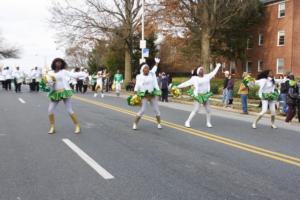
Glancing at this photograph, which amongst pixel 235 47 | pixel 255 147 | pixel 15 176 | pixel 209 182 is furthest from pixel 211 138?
pixel 235 47

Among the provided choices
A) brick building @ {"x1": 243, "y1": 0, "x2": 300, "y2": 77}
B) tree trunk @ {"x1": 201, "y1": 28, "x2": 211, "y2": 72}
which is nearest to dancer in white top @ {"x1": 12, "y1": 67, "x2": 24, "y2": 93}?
tree trunk @ {"x1": 201, "y1": 28, "x2": 211, "y2": 72}

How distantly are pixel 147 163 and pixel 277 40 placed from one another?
4017cm

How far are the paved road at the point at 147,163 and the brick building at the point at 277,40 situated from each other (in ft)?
105

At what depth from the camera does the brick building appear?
42.8 metres

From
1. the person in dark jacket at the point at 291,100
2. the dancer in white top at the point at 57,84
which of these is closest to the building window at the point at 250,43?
the person in dark jacket at the point at 291,100

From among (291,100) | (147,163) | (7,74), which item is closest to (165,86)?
(291,100)

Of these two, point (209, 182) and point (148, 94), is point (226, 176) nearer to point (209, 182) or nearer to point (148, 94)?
point (209, 182)

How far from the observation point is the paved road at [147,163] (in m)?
6.12

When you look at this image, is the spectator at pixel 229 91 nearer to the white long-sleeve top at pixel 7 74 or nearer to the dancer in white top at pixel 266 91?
the dancer in white top at pixel 266 91

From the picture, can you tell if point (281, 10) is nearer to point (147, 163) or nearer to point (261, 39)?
point (261, 39)

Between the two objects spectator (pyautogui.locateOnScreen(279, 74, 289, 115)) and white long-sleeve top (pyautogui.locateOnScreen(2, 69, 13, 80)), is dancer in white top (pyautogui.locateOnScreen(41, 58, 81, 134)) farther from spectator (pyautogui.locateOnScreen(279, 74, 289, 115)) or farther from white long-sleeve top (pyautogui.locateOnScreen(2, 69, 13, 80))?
white long-sleeve top (pyautogui.locateOnScreen(2, 69, 13, 80))

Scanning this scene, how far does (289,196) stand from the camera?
5930 mm

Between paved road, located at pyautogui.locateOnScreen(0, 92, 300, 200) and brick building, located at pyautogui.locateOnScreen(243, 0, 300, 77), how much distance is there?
32.0 m

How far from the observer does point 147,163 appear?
311 inches
